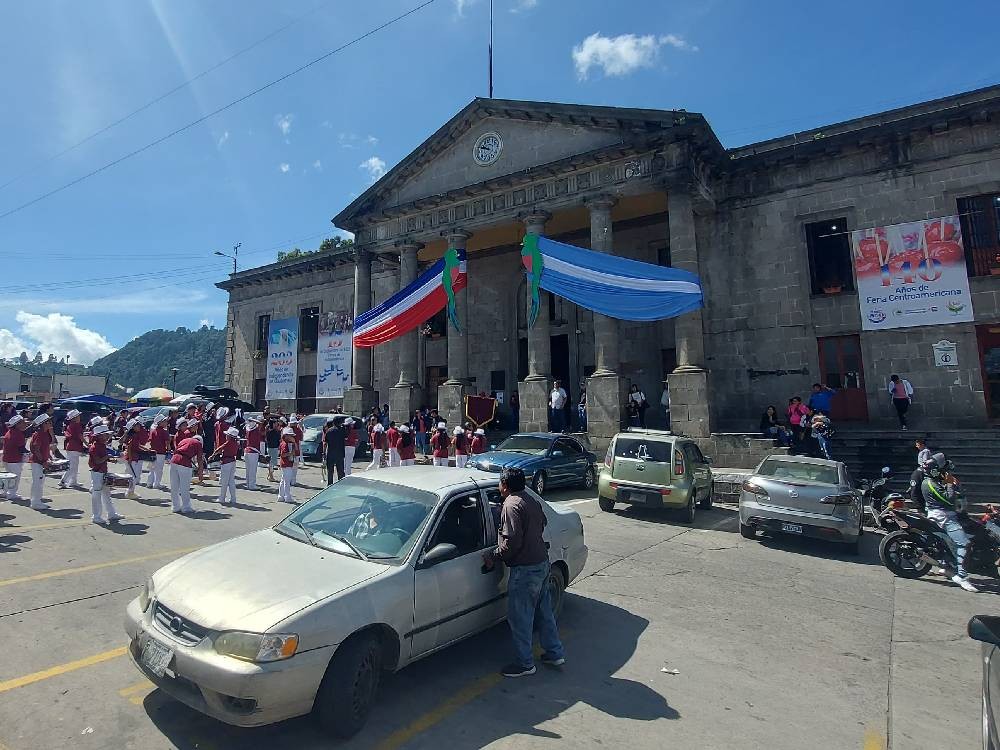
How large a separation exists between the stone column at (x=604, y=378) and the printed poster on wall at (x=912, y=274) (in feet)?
26.5

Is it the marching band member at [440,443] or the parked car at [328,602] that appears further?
the marching band member at [440,443]

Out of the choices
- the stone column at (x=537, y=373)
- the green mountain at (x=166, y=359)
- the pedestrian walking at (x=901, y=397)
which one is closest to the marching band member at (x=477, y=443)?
the stone column at (x=537, y=373)

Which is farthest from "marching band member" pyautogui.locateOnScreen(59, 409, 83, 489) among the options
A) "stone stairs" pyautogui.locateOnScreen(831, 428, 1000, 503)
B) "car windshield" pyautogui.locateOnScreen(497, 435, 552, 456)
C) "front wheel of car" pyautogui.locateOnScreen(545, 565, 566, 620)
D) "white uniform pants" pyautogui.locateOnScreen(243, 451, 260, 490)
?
"stone stairs" pyautogui.locateOnScreen(831, 428, 1000, 503)

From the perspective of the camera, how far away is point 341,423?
1361 cm

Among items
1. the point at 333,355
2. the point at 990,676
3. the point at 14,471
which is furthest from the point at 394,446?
the point at 333,355

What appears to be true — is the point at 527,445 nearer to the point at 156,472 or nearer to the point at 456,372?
the point at 456,372

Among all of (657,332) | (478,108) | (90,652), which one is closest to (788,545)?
(90,652)

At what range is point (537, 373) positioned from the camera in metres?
19.3

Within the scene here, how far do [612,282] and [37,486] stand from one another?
1453 cm

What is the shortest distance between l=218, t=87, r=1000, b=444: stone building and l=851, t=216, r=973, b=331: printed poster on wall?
364 mm

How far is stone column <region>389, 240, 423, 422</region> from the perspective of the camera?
22922mm

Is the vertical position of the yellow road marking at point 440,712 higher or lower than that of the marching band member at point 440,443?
lower

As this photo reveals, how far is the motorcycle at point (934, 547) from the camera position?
7.51 meters

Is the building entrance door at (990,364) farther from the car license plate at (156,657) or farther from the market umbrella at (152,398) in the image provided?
the market umbrella at (152,398)
